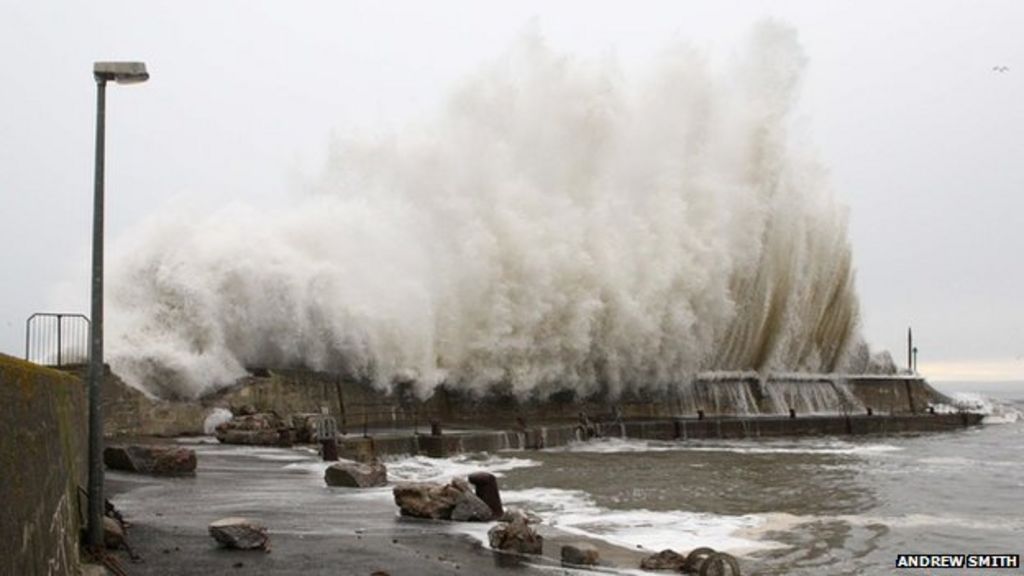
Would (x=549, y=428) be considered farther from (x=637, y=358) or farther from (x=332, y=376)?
Answer: (x=637, y=358)

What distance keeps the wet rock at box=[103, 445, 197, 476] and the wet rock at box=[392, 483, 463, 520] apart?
4.60 meters

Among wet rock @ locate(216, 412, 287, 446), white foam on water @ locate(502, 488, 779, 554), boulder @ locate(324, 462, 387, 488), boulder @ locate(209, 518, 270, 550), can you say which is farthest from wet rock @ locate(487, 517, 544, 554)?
wet rock @ locate(216, 412, 287, 446)

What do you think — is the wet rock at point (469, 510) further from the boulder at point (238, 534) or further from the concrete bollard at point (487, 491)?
the boulder at point (238, 534)

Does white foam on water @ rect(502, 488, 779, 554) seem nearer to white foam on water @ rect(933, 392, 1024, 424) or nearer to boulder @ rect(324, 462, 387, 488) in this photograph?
boulder @ rect(324, 462, 387, 488)

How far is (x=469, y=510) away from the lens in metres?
12.7

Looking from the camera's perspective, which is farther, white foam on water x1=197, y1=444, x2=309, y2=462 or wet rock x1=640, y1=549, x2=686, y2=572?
white foam on water x1=197, y1=444, x2=309, y2=462

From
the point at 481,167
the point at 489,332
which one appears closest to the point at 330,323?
the point at 489,332

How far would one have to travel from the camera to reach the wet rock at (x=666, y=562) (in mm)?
10391

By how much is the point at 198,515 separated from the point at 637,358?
100 feet

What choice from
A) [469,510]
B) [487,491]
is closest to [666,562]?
[469,510]

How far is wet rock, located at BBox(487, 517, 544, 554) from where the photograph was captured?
35.1 feet

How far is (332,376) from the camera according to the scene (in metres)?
31.1

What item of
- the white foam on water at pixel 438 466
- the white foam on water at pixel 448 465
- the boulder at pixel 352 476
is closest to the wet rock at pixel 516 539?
the boulder at pixel 352 476

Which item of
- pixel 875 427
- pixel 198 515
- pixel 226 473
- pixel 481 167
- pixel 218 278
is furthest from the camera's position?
pixel 875 427
